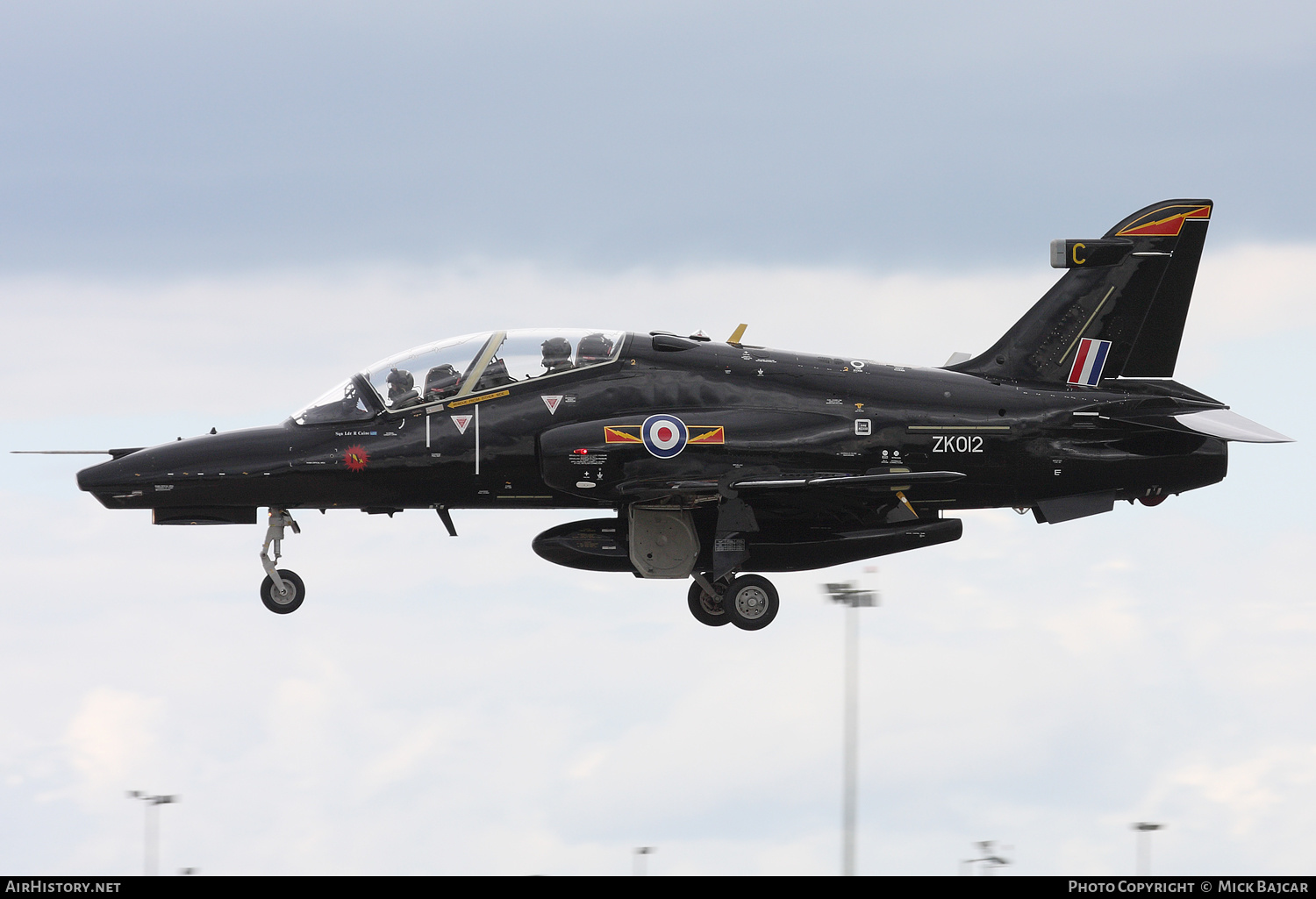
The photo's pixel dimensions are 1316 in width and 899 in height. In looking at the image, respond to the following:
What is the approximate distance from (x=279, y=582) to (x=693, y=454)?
26.7 ft

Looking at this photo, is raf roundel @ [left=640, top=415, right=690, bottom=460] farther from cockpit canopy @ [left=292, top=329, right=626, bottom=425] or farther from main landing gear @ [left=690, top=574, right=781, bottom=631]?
main landing gear @ [left=690, top=574, right=781, bottom=631]

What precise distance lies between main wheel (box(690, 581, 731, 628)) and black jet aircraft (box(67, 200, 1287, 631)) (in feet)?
0.12

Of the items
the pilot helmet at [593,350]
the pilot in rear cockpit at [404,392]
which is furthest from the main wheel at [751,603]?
the pilot in rear cockpit at [404,392]

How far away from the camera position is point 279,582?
110ft

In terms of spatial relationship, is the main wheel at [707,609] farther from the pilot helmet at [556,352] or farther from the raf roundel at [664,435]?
the pilot helmet at [556,352]

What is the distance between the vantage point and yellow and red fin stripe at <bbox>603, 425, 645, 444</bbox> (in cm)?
3173

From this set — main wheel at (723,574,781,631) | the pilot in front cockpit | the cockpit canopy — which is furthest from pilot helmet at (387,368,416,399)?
main wheel at (723,574,781,631)

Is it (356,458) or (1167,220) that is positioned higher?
(1167,220)

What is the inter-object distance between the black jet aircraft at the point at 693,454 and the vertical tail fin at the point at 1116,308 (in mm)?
665

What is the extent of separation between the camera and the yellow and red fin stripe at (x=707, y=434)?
1265 inches

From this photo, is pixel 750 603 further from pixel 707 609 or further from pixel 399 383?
pixel 399 383

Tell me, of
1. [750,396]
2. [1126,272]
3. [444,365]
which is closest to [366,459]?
[444,365]

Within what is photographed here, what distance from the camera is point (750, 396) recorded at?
107ft

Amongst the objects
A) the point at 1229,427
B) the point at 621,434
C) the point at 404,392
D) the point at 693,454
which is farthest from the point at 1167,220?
the point at 404,392
